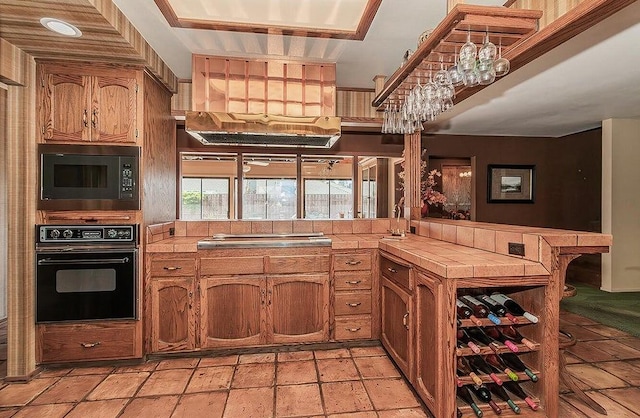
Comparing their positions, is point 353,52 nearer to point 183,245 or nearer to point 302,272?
point 302,272

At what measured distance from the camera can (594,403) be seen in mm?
1918

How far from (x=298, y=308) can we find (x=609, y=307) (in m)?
3.66

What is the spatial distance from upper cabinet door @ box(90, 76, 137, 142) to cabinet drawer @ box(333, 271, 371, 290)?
193 centimetres

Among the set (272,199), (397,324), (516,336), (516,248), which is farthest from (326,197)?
(516,336)

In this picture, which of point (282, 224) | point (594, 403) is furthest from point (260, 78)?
point (594, 403)

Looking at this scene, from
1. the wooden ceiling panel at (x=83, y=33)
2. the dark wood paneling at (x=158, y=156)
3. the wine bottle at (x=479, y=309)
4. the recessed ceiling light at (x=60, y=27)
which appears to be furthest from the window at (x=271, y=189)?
the wine bottle at (x=479, y=309)

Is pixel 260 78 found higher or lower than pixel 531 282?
higher

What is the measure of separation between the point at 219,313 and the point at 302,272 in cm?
72

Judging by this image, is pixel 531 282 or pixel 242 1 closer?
pixel 531 282

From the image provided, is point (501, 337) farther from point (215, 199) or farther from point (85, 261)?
point (215, 199)

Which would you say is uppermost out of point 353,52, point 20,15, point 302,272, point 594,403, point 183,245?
point 353,52

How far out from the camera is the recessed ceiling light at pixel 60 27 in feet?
6.03

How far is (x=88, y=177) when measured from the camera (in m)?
2.41

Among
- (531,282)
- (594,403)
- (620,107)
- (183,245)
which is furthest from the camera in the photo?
(620,107)
